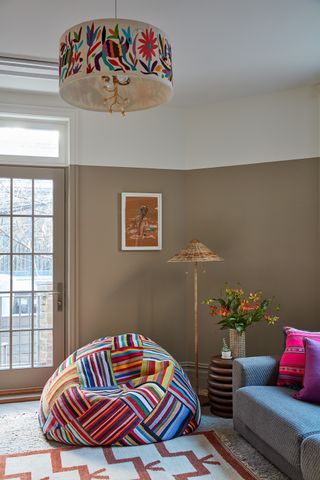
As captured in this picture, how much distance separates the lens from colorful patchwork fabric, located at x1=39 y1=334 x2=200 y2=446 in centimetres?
309

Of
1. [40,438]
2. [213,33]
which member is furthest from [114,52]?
[40,438]

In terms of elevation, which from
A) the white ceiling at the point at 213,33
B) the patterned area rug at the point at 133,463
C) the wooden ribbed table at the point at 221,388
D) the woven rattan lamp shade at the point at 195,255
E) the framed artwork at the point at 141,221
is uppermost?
the white ceiling at the point at 213,33

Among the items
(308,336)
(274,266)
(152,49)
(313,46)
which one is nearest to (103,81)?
(152,49)

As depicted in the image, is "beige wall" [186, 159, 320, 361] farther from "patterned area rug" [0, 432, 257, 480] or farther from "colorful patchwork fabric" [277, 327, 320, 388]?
"patterned area rug" [0, 432, 257, 480]

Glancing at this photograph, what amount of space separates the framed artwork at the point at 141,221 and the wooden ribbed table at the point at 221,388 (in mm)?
1336

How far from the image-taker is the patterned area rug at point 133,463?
8.96 ft

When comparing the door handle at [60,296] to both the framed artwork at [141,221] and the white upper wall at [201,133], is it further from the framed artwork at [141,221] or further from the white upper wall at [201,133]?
the white upper wall at [201,133]

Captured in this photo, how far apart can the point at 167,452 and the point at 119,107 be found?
84.5 inches

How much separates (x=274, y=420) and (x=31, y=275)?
2.57m

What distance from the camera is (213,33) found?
10.2 feet

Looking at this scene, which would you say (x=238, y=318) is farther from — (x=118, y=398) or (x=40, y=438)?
(x=40, y=438)

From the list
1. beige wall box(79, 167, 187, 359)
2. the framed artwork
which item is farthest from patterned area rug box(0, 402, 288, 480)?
the framed artwork

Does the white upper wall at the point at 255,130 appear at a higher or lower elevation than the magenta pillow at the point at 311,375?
higher

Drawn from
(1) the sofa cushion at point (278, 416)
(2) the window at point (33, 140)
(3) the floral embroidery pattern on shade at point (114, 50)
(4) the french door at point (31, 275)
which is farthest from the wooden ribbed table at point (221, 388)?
(3) the floral embroidery pattern on shade at point (114, 50)
